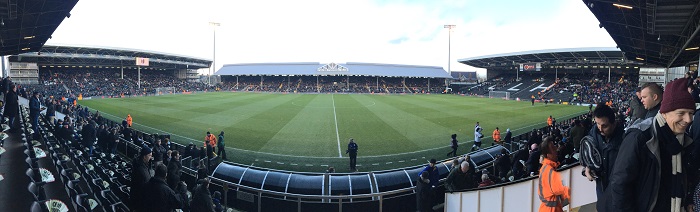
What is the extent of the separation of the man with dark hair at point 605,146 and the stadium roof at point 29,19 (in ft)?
58.6

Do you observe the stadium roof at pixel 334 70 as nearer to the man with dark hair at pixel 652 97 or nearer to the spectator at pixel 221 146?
the spectator at pixel 221 146

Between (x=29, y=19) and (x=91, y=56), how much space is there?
4535 cm

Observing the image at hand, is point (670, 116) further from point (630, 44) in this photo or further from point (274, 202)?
point (630, 44)

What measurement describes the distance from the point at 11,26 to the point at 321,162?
693 inches

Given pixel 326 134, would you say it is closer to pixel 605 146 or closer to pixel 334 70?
pixel 605 146

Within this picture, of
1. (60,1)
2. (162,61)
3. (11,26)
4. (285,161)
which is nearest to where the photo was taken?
(285,161)

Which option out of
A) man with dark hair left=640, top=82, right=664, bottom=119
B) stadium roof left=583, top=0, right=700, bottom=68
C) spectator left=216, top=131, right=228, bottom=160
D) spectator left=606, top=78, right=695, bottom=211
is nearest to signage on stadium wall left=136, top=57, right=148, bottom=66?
spectator left=216, top=131, right=228, bottom=160

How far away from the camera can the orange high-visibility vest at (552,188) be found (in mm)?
3562

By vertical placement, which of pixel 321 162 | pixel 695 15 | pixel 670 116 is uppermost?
pixel 695 15

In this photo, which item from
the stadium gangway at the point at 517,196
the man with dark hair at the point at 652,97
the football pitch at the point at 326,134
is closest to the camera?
the man with dark hair at the point at 652,97

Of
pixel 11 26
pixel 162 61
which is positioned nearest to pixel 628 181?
pixel 11 26

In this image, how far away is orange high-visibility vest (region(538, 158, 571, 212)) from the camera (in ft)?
11.7

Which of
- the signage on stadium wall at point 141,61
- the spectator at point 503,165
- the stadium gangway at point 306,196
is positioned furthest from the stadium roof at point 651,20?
the signage on stadium wall at point 141,61

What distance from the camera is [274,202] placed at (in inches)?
296
